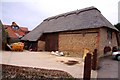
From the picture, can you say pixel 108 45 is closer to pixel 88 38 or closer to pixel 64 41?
pixel 88 38

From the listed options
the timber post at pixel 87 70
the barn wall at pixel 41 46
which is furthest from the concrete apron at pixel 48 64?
the barn wall at pixel 41 46

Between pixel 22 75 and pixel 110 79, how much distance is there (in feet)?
15.6

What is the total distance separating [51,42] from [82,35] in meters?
6.67

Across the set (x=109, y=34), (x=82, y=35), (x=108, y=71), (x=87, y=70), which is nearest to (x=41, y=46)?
(x=82, y=35)

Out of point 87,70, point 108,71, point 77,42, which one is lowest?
point 108,71

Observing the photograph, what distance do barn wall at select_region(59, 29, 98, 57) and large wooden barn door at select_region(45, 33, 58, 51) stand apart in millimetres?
1339

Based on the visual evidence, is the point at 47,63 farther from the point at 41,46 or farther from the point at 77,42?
the point at 41,46

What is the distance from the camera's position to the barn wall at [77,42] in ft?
59.9

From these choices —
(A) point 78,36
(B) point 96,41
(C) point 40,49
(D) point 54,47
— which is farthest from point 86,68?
(C) point 40,49

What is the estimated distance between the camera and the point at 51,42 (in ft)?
81.3

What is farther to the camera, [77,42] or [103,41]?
[77,42]

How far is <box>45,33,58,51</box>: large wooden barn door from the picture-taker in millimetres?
23680

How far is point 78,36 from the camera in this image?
65.4 ft

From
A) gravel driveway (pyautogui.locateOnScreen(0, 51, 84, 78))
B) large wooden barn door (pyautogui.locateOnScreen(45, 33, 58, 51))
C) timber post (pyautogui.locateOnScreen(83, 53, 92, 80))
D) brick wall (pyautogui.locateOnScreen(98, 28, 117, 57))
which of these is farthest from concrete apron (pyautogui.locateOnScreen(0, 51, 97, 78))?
large wooden barn door (pyautogui.locateOnScreen(45, 33, 58, 51))
